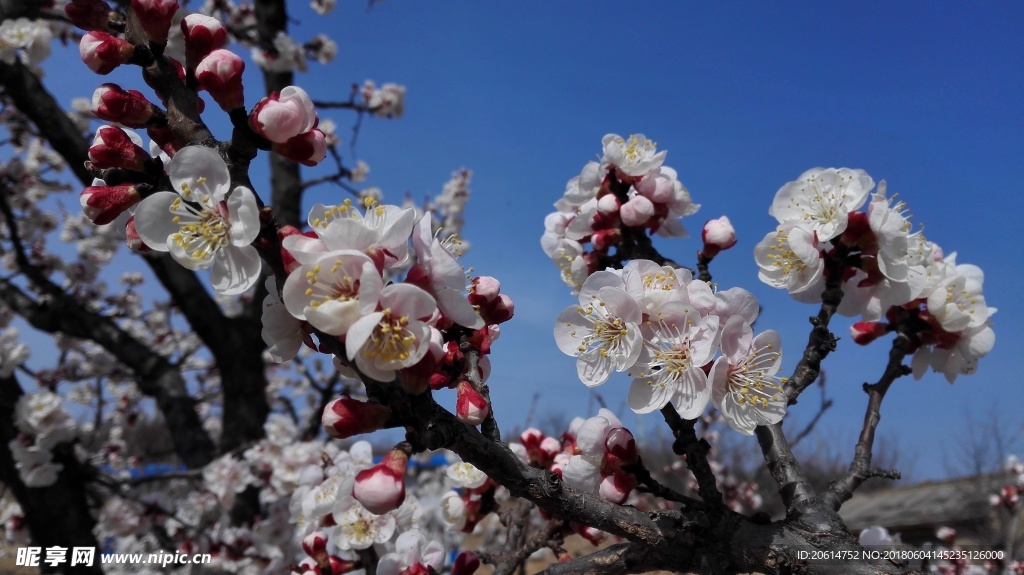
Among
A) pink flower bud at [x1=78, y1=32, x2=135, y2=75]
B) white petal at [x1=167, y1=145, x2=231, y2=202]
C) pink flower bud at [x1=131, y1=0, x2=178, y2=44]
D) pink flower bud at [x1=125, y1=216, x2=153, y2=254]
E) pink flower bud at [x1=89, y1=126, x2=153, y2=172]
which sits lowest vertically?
pink flower bud at [x1=125, y1=216, x2=153, y2=254]

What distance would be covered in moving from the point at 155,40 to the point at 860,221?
1537mm

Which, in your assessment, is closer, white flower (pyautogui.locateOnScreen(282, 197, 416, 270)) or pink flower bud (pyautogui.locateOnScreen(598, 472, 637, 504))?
white flower (pyautogui.locateOnScreen(282, 197, 416, 270))

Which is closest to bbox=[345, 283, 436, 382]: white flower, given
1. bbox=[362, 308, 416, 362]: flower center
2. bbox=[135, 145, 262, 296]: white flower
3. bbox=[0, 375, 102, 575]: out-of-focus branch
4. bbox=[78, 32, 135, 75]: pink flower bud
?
bbox=[362, 308, 416, 362]: flower center

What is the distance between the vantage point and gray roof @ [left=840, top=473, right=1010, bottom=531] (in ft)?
33.3

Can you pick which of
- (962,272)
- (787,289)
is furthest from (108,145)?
(962,272)

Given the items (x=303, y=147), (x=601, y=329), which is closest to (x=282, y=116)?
(x=303, y=147)

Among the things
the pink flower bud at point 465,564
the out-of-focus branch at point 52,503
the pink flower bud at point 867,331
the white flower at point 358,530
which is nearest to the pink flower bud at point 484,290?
the pink flower bud at point 465,564

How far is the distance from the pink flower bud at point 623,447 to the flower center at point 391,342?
0.57 meters

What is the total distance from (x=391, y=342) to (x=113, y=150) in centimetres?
56

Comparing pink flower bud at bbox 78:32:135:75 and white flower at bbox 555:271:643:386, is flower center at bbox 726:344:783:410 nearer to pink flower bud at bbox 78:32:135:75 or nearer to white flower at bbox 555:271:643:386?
white flower at bbox 555:271:643:386

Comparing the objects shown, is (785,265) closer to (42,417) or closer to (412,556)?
(412,556)

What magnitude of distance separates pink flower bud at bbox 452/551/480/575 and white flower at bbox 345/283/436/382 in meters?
0.91

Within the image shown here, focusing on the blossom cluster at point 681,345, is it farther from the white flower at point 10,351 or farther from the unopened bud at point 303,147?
the white flower at point 10,351

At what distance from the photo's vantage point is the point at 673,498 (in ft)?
3.88
